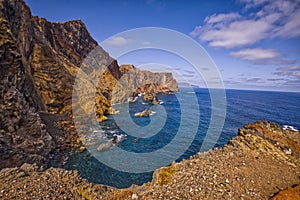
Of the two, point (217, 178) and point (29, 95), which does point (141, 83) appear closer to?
point (29, 95)

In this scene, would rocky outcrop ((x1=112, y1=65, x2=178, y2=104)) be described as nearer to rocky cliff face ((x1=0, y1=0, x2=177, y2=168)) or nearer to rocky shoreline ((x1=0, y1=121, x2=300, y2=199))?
rocky cliff face ((x1=0, y1=0, x2=177, y2=168))

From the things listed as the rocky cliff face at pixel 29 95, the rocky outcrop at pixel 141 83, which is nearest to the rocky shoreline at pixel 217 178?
the rocky cliff face at pixel 29 95

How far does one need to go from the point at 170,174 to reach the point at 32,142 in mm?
16882

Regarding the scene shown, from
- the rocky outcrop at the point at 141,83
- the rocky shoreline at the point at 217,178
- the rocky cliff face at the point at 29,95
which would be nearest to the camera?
the rocky shoreline at the point at 217,178

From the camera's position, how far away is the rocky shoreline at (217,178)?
6246 millimetres

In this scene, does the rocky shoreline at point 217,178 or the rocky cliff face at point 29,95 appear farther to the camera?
the rocky cliff face at point 29,95

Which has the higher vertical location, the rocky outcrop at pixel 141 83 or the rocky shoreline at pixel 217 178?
the rocky outcrop at pixel 141 83

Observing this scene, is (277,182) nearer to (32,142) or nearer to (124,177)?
(124,177)

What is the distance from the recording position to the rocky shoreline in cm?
625

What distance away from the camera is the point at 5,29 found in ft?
55.5

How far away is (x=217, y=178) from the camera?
22.5 ft

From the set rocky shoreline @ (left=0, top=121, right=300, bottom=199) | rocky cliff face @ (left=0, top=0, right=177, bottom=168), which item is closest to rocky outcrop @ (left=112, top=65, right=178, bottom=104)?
rocky cliff face @ (left=0, top=0, right=177, bottom=168)

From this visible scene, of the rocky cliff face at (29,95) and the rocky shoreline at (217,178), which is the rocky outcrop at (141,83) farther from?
the rocky shoreline at (217,178)

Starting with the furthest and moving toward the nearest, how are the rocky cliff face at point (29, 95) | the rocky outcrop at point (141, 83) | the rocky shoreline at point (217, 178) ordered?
1. the rocky outcrop at point (141, 83)
2. the rocky cliff face at point (29, 95)
3. the rocky shoreline at point (217, 178)
